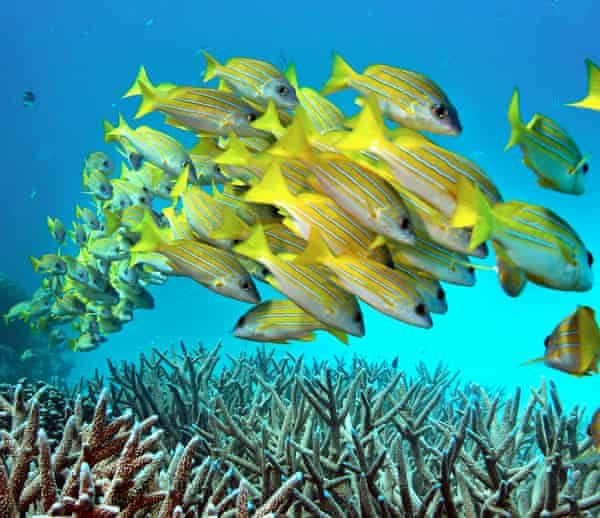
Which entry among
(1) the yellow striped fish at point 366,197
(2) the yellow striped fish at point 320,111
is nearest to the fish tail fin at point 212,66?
(2) the yellow striped fish at point 320,111

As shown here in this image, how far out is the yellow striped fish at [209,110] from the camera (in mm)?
2977

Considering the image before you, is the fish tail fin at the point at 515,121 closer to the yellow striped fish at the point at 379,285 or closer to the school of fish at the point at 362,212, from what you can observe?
the school of fish at the point at 362,212

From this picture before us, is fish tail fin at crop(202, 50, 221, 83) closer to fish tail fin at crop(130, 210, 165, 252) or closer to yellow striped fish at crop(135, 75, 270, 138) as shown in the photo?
yellow striped fish at crop(135, 75, 270, 138)

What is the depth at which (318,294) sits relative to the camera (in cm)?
214

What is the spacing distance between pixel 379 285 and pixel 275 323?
71cm

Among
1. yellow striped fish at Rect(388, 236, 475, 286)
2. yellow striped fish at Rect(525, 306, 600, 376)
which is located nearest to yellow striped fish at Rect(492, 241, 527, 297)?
yellow striped fish at Rect(388, 236, 475, 286)

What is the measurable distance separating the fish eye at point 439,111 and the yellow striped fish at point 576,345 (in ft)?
3.59

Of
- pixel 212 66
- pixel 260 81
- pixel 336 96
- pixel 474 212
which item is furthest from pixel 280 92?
pixel 336 96

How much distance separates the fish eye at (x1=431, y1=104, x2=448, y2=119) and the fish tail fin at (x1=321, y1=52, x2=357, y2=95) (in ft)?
1.85

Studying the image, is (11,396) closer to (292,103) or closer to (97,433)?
(97,433)

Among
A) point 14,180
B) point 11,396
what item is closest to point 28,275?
point 14,180

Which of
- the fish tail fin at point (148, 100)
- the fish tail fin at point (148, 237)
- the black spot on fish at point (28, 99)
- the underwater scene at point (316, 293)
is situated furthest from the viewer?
the black spot on fish at point (28, 99)

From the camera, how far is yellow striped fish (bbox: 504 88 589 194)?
220cm

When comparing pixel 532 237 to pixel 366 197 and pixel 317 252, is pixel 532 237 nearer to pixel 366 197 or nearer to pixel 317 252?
pixel 366 197
